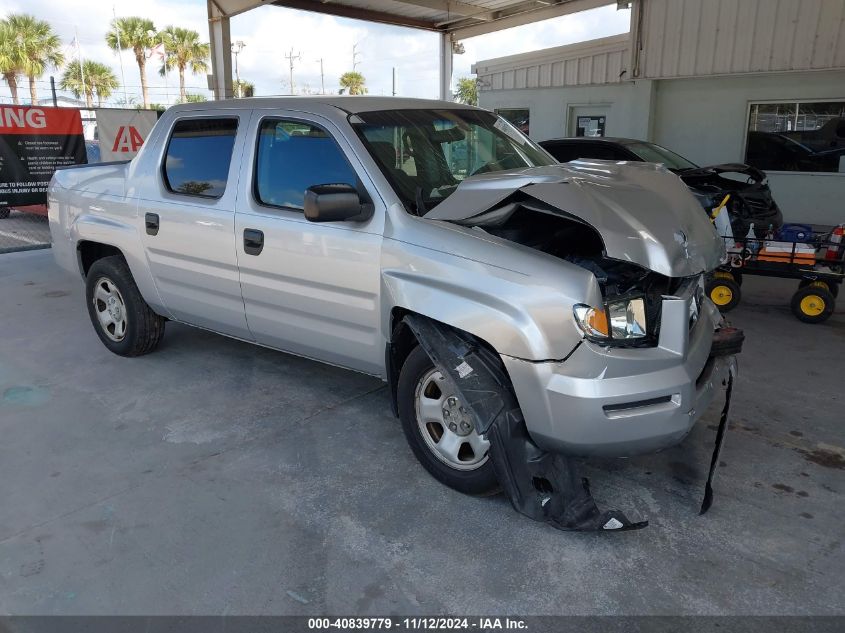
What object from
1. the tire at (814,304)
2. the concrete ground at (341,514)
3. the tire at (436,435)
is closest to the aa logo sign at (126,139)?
the concrete ground at (341,514)

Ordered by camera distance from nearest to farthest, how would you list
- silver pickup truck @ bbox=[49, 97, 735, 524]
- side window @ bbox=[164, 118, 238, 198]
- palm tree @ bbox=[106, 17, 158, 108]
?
silver pickup truck @ bbox=[49, 97, 735, 524]
side window @ bbox=[164, 118, 238, 198]
palm tree @ bbox=[106, 17, 158, 108]

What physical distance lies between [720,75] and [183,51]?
4488 cm

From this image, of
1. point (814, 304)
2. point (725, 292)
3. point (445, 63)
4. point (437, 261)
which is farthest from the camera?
point (445, 63)

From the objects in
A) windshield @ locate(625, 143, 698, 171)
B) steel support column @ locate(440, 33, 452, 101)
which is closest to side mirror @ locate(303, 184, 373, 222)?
windshield @ locate(625, 143, 698, 171)

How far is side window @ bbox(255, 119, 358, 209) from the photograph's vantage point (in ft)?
12.5

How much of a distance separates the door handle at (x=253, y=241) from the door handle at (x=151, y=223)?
39.6 inches

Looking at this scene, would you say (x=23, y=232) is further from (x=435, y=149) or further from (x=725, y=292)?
(x=725, y=292)

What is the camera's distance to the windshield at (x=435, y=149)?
12.1 ft

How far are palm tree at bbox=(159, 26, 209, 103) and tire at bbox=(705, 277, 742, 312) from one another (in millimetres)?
49219

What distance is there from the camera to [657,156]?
9422 millimetres

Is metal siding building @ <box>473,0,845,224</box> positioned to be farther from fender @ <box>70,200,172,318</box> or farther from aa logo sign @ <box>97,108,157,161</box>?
fender @ <box>70,200,172,318</box>

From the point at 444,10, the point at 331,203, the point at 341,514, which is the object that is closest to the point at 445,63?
the point at 444,10

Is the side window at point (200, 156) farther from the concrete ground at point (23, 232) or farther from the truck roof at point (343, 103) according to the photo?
the concrete ground at point (23, 232)

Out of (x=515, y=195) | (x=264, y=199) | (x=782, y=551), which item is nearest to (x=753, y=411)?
(x=782, y=551)
